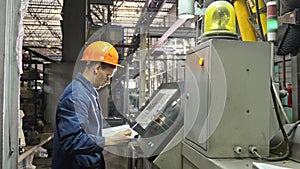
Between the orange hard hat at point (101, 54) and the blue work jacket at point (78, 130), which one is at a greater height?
the orange hard hat at point (101, 54)

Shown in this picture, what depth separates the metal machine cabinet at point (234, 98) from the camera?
105 cm

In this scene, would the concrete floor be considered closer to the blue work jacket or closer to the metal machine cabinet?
the blue work jacket

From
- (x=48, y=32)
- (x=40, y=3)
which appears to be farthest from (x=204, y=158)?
(x=48, y=32)

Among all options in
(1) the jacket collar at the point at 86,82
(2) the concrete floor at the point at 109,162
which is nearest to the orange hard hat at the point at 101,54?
(1) the jacket collar at the point at 86,82

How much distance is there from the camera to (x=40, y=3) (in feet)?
23.8

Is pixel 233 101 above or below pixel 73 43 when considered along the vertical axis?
below

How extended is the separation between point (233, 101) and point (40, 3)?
7190mm

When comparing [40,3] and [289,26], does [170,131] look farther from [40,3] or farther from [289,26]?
[40,3]

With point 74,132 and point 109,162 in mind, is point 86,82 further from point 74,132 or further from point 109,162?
point 109,162

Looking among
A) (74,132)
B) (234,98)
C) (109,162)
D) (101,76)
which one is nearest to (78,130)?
(74,132)

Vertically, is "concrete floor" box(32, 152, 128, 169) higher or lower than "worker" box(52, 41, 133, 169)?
lower

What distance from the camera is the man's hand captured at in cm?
146

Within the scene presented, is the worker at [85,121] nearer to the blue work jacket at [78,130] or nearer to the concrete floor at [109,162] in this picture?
the blue work jacket at [78,130]

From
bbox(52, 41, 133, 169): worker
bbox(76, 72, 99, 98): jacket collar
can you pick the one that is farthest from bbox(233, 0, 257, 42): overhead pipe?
bbox(76, 72, 99, 98): jacket collar
